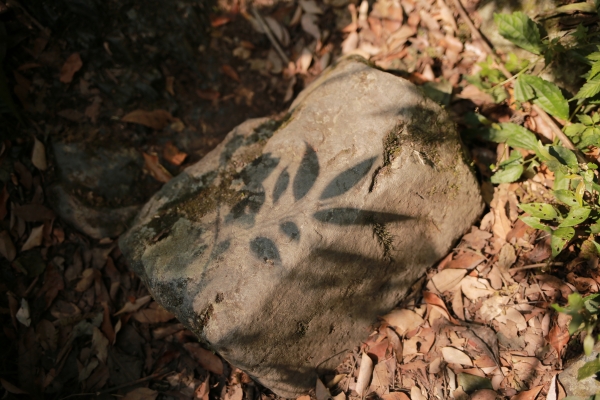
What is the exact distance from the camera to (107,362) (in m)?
2.49

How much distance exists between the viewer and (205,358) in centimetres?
245

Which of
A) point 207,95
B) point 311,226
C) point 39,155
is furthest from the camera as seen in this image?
point 207,95

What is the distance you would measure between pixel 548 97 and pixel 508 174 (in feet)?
1.51

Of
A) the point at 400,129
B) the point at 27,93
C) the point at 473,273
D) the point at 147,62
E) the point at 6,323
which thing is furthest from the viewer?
the point at 147,62

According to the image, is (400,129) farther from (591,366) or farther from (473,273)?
(591,366)

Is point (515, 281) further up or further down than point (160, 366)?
further down

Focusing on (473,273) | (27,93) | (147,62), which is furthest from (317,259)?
(27,93)

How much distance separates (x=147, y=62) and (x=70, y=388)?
2100 mm

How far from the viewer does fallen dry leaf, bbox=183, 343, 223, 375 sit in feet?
7.93

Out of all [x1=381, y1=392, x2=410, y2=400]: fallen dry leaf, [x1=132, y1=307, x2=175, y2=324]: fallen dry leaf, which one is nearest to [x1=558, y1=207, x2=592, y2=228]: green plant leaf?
[x1=381, y1=392, x2=410, y2=400]: fallen dry leaf

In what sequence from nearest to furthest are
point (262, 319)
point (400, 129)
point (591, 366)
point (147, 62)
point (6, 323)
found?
point (591, 366) < point (262, 319) < point (400, 129) < point (6, 323) < point (147, 62)

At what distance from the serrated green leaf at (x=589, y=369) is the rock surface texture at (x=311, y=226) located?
2.73 feet

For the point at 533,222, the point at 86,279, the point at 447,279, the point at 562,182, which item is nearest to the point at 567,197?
the point at 562,182

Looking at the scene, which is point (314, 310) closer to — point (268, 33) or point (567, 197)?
point (567, 197)
